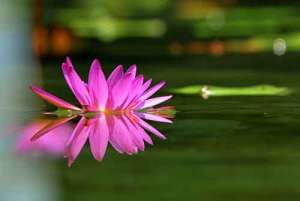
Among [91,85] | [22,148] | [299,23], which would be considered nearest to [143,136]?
[91,85]

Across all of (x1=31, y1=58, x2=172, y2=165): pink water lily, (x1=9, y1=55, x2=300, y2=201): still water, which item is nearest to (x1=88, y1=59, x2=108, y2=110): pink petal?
(x1=31, y1=58, x2=172, y2=165): pink water lily

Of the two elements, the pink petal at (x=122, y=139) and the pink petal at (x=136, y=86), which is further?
the pink petal at (x=136, y=86)

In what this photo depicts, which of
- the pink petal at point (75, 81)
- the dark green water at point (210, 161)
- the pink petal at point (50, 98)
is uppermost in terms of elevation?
the pink petal at point (75, 81)

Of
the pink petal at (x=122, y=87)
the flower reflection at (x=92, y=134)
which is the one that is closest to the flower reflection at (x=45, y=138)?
the flower reflection at (x=92, y=134)

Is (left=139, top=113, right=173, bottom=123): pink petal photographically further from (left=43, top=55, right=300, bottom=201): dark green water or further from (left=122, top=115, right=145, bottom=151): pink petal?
(left=122, top=115, right=145, bottom=151): pink petal

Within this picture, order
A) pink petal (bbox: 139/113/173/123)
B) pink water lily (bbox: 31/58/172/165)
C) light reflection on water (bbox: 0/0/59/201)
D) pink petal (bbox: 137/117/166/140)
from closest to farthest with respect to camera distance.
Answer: light reflection on water (bbox: 0/0/59/201), pink water lily (bbox: 31/58/172/165), pink petal (bbox: 137/117/166/140), pink petal (bbox: 139/113/173/123)

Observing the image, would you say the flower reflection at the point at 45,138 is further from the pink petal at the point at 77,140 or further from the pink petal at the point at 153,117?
the pink petal at the point at 153,117
